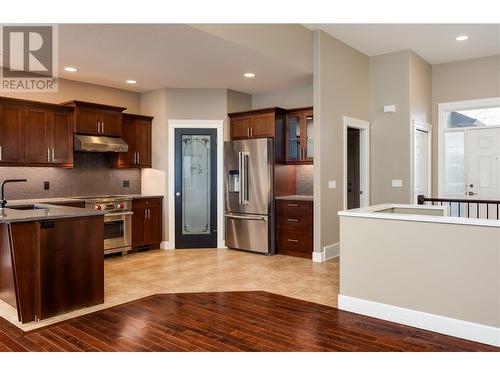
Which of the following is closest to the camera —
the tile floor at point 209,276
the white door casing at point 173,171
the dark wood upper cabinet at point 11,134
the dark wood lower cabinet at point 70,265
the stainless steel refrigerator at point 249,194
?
the dark wood lower cabinet at point 70,265

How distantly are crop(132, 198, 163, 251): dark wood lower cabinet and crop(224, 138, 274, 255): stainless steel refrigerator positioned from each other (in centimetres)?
113

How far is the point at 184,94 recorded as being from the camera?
21.8ft

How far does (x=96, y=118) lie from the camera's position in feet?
19.5

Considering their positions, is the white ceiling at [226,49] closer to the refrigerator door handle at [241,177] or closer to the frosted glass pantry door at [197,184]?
the frosted glass pantry door at [197,184]

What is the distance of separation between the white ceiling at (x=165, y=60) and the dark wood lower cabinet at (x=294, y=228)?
6.32 feet

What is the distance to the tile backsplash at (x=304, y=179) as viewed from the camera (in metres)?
6.53

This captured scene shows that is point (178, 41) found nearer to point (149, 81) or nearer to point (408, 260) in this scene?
point (149, 81)

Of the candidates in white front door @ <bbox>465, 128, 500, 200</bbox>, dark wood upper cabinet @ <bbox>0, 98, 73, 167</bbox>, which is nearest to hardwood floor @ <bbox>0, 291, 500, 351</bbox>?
dark wood upper cabinet @ <bbox>0, 98, 73, 167</bbox>

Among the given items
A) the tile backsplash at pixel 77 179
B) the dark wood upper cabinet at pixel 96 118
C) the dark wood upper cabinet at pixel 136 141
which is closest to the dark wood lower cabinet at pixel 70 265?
the tile backsplash at pixel 77 179

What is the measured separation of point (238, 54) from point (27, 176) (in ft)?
11.2

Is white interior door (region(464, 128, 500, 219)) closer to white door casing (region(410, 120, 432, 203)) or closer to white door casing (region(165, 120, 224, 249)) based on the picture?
white door casing (region(410, 120, 432, 203))

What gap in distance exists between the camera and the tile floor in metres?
3.98

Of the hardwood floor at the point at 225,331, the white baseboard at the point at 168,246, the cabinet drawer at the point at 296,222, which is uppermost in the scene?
the cabinet drawer at the point at 296,222
